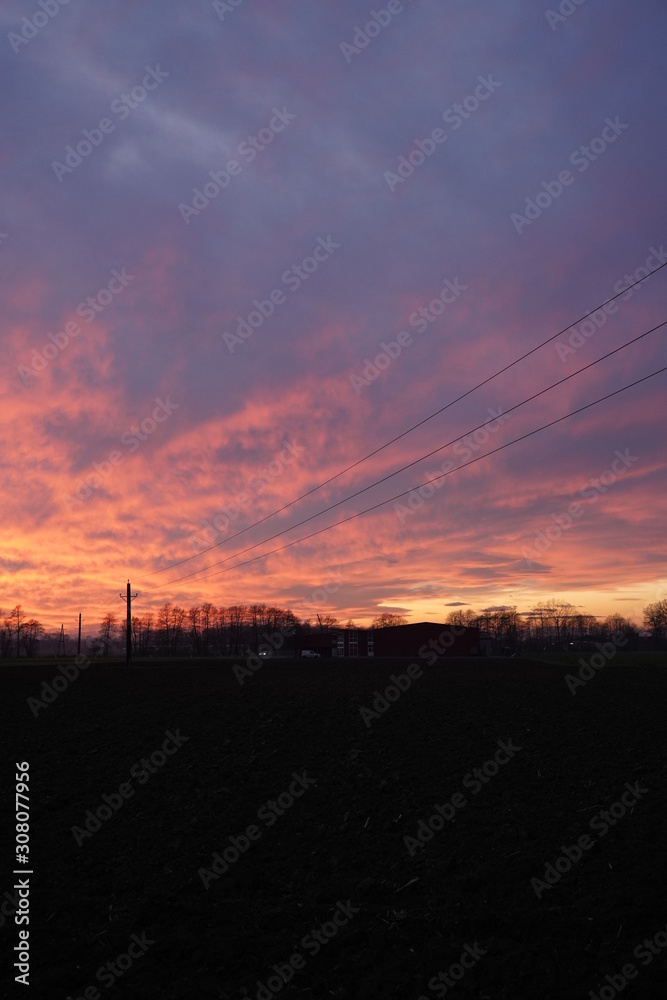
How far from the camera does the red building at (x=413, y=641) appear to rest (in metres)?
120

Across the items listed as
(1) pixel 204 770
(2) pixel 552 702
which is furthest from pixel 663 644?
(1) pixel 204 770

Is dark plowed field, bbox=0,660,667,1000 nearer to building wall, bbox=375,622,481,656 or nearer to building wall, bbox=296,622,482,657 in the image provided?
building wall, bbox=296,622,482,657

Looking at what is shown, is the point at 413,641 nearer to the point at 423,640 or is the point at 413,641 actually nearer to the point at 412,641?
the point at 412,641

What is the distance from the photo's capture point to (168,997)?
655 centimetres

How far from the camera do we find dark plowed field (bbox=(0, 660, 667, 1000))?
6922 millimetres

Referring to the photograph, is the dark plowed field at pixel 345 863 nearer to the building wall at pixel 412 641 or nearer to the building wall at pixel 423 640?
the building wall at pixel 412 641

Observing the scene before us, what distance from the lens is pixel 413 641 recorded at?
123 meters

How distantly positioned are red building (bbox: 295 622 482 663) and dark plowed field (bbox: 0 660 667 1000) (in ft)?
338

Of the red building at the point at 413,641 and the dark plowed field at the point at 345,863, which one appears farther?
the red building at the point at 413,641

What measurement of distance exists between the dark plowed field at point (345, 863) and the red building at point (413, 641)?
102910 mm

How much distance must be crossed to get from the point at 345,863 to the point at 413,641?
382ft

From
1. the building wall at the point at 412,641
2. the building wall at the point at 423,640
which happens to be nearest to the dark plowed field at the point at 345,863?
the building wall at the point at 412,641

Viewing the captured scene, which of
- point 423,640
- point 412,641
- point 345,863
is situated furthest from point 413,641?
point 345,863

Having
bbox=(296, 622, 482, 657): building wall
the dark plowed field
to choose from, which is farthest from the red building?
the dark plowed field
